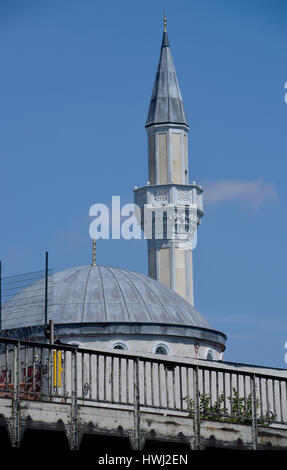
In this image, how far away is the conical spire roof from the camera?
68.0 metres

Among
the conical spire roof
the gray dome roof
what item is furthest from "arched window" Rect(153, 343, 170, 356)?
the conical spire roof

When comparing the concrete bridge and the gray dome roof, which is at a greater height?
the gray dome roof

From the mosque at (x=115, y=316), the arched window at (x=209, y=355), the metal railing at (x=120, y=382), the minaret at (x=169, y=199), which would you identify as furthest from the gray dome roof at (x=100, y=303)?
the minaret at (x=169, y=199)

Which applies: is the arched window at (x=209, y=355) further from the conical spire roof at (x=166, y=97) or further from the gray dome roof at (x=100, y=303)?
the conical spire roof at (x=166, y=97)

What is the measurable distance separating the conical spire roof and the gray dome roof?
2783cm

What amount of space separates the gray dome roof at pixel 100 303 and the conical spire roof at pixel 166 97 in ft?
91.3

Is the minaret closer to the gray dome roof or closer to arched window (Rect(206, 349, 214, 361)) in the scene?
the gray dome roof

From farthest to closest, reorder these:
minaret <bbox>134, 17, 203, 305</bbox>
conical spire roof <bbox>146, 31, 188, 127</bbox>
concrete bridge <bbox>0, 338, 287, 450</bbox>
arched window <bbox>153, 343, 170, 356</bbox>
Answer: conical spire roof <bbox>146, 31, 188, 127</bbox>
minaret <bbox>134, 17, 203, 305</bbox>
arched window <bbox>153, 343, 170, 356</bbox>
concrete bridge <bbox>0, 338, 287, 450</bbox>

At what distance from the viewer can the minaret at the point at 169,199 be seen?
66.8m

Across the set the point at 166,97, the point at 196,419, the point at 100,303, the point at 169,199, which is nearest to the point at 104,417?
the point at 196,419

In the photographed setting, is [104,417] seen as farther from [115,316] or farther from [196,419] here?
[115,316]

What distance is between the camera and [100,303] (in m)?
38.4
